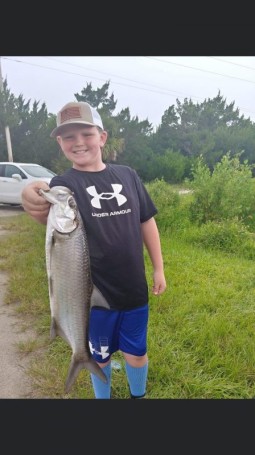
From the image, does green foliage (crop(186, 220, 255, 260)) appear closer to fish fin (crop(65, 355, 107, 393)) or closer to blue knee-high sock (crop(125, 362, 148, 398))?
blue knee-high sock (crop(125, 362, 148, 398))

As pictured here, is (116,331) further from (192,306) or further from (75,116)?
(192,306)

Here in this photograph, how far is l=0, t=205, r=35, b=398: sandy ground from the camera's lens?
2312 millimetres

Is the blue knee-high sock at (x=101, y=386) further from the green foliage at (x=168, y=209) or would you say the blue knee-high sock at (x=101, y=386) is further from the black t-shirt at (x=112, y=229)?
the green foliage at (x=168, y=209)

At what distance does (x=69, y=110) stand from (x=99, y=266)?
31.0 inches

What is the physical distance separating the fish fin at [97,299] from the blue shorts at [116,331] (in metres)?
0.11

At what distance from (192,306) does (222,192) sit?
3794mm

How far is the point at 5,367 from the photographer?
2572 millimetres

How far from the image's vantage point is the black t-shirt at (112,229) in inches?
63.3

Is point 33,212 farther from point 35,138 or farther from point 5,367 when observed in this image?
point 35,138

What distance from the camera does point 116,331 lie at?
1.77 metres

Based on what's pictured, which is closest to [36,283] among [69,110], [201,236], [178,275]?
[178,275]

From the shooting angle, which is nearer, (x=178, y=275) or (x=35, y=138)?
(x=178, y=275)

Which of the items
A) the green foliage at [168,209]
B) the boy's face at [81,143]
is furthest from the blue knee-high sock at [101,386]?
the green foliage at [168,209]

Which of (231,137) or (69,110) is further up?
(69,110)
